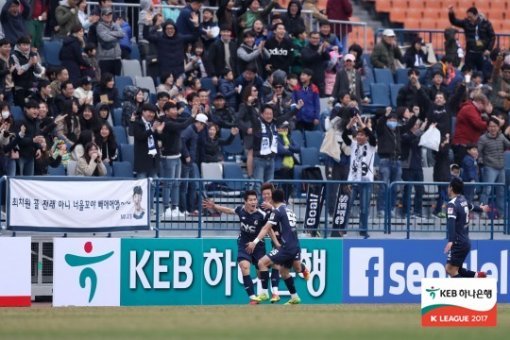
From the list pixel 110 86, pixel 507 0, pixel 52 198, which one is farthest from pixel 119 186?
pixel 507 0

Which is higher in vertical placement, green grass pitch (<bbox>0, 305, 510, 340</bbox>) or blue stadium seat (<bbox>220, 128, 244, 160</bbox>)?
blue stadium seat (<bbox>220, 128, 244, 160</bbox>)

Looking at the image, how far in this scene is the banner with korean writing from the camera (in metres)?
24.6

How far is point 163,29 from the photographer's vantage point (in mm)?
28812

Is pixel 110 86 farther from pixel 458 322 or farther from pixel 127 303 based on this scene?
pixel 458 322

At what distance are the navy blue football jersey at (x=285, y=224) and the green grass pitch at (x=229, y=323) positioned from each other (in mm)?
1058

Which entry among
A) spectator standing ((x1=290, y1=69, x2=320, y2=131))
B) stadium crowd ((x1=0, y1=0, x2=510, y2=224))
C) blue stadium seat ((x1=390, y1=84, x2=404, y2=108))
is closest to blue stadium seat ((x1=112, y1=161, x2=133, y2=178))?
stadium crowd ((x1=0, y1=0, x2=510, y2=224))

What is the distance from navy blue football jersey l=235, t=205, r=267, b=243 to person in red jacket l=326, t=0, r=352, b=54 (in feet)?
31.8

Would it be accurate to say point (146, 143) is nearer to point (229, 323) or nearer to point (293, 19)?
point (293, 19)

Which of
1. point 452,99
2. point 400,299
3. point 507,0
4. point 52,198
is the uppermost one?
point 507,0

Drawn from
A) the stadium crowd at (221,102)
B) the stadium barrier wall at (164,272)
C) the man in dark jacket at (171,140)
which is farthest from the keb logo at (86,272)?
the man in dark jacket at (171,140)

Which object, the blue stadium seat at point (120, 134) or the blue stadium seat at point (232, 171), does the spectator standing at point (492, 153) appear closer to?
the blue stadium seat at point (232, 171)

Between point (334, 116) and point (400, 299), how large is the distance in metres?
3.71

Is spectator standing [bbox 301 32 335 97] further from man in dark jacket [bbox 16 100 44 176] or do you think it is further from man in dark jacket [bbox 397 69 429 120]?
man in dark jacket [bbox 16 100 44 176]

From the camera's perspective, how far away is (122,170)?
26656 millimetres
